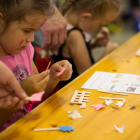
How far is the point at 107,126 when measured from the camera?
23.8 inches

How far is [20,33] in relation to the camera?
76 centimetres

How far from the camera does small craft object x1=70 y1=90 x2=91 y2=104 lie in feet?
2.40

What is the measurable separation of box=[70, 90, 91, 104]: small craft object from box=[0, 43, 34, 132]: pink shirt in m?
0.25

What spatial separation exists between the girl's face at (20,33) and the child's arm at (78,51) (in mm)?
627

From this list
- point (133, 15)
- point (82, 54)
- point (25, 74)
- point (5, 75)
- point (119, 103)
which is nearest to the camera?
point (5, 75)

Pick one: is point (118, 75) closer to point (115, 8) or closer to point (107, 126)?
point (107, 126)

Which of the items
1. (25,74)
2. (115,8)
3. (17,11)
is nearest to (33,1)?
(17,11)

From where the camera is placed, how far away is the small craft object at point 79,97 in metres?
0.73

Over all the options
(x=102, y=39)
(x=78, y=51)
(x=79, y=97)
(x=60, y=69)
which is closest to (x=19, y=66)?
(x=60, y=69)

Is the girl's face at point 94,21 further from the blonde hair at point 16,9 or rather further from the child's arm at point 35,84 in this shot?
the child's arm at point 35,84

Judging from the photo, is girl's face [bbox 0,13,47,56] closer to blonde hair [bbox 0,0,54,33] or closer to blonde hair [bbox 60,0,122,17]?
blonde hair [bbox 0,0,54,33]

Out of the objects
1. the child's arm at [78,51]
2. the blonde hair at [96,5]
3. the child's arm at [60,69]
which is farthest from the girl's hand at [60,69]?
the blonde hair at [96,5]

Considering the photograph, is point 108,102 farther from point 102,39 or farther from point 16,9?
point 102,39

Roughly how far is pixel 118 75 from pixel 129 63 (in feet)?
0.50
